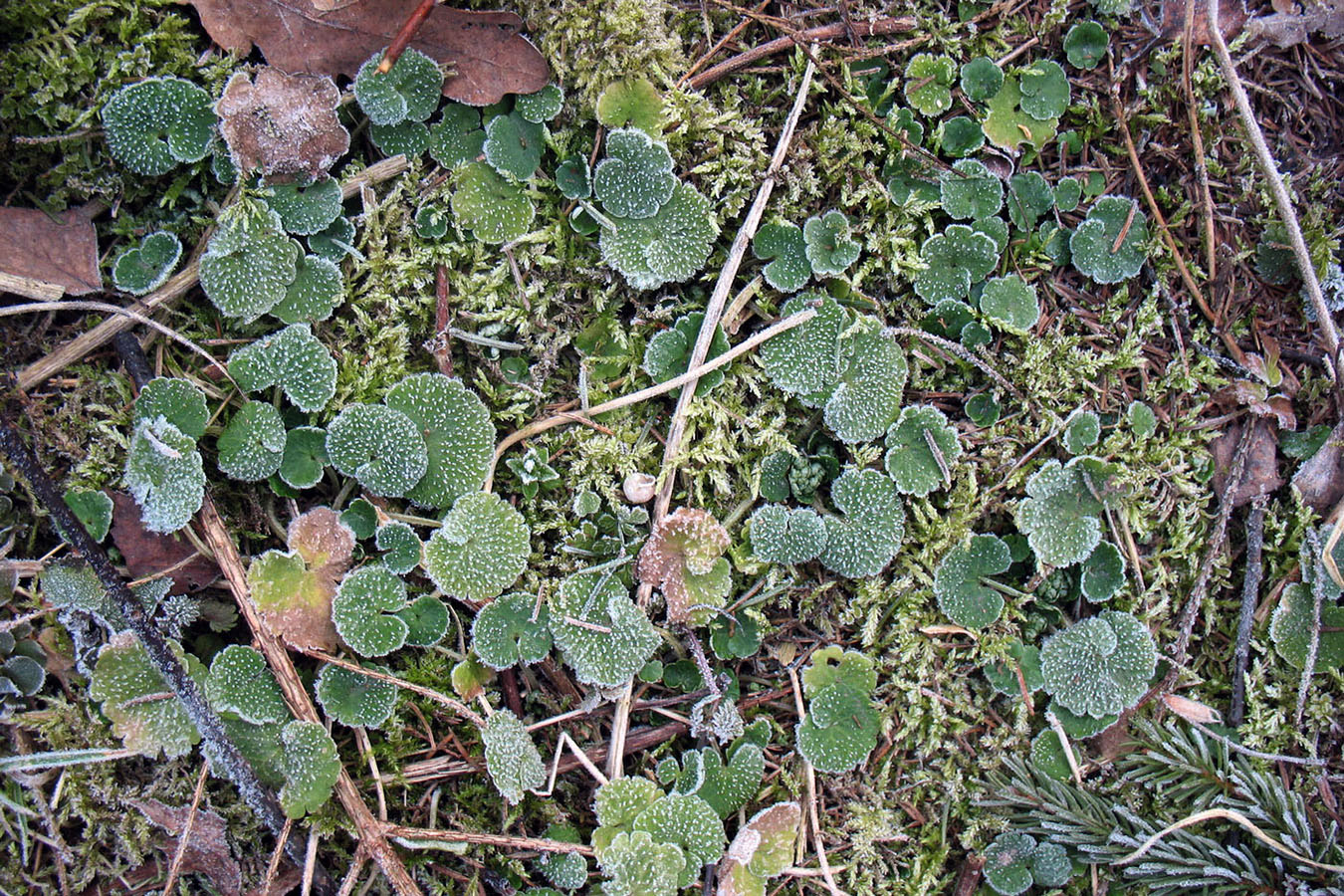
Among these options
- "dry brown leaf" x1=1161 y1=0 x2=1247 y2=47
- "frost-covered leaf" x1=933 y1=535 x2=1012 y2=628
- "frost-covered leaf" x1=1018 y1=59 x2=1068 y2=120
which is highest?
"dry brown leaf" x1=1161 y1=0 x2=1247 y2=47

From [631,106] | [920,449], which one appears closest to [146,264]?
[631,106]

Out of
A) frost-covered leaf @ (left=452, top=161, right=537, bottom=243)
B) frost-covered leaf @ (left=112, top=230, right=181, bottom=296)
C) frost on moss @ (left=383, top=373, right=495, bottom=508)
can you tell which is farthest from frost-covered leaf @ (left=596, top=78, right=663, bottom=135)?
frost-covered leaf @ (left=112, top=230, right=181, bottom=296)

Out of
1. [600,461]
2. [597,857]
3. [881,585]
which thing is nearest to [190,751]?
[597,857]

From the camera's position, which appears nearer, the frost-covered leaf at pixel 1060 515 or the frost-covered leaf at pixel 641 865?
the frost-covered leaf at pixel 641 865

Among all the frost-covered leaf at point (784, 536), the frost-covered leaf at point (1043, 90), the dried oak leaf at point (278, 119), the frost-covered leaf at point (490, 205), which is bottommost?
the frost-covered leaf at point (784, 536)

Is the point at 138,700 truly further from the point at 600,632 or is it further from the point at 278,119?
the point at 278,119

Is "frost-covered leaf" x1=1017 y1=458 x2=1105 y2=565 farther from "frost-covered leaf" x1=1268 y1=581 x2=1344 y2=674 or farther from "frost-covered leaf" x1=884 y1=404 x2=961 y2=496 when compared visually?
"frost-covered leaf" x1=1268 y1=581 x2=1344 y2=674

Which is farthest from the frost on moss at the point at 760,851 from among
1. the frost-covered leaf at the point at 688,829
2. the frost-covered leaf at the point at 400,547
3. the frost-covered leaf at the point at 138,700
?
the frost-covered leaf at the point at 138,700

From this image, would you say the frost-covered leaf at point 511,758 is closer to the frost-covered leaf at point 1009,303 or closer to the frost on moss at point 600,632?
the frost on moss at point 600,632
